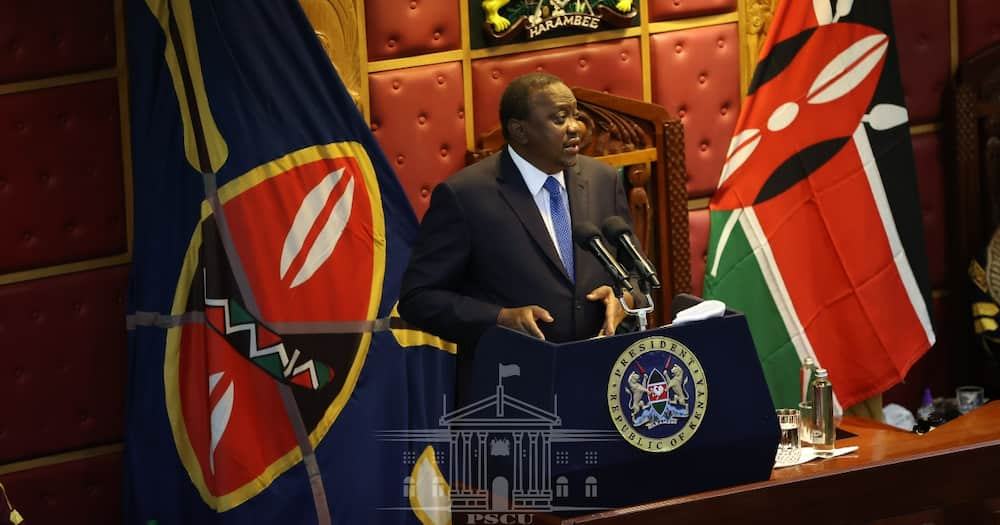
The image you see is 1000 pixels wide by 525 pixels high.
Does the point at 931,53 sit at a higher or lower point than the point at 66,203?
higher

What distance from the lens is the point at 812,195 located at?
181 inches

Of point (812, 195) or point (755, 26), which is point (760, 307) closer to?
point (812, 195)

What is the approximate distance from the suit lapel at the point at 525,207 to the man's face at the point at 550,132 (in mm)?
55

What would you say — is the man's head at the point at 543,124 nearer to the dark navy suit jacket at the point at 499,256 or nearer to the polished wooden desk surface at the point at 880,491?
the dark navy suit jacket at the point at 499,256

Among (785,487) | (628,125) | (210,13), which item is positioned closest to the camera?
(785,487)

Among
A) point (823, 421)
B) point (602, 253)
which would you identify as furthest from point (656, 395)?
point (823, 421)

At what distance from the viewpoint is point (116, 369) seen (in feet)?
13.9

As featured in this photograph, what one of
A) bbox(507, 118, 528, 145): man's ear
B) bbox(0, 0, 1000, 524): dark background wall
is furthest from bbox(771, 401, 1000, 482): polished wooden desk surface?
bbox(0, 0, 1000, 524): dark background wall

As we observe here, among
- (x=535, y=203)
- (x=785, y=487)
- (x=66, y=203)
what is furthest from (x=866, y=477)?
(x=66, y=203)

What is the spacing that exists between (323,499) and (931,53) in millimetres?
2705

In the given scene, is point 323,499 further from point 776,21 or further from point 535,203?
point 776,21

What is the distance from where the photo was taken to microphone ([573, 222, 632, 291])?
2.57 meters

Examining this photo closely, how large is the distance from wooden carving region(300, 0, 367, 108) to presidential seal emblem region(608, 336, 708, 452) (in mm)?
2036

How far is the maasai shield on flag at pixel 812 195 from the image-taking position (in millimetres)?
4582
